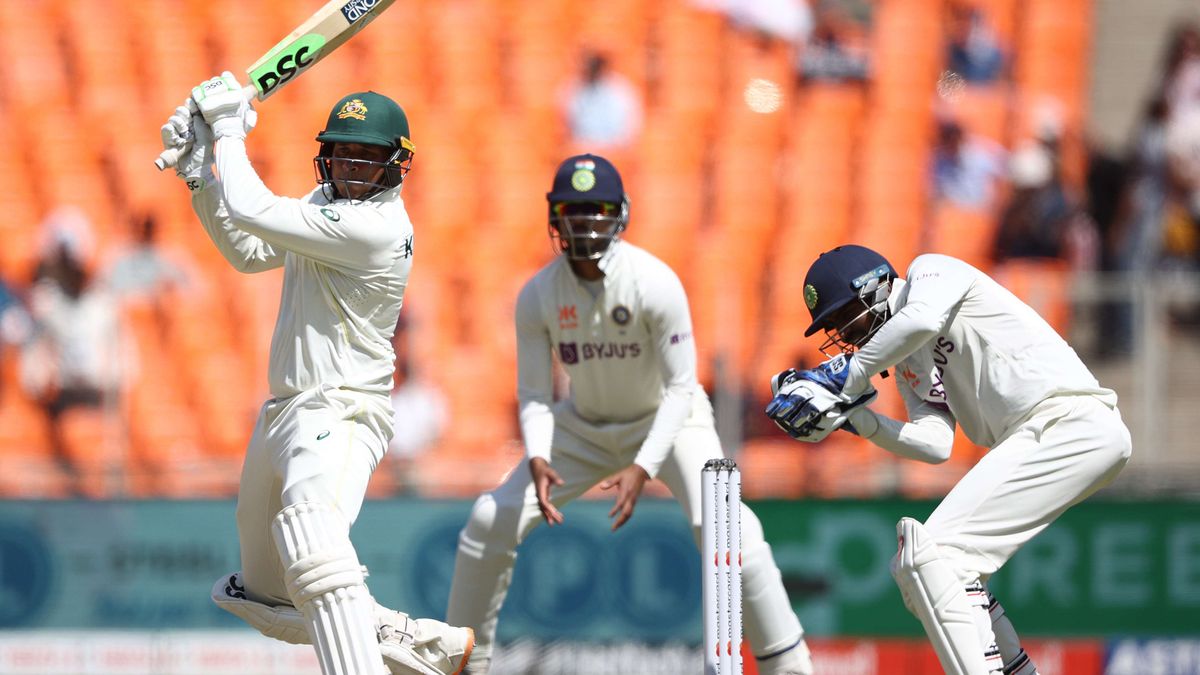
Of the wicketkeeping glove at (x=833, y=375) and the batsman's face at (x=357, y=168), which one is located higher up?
the batsman's face at (x=357, y=168)

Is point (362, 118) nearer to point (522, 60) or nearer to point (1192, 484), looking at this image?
point (1192, 484)

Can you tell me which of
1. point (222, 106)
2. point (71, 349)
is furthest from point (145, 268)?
point (222, 106)

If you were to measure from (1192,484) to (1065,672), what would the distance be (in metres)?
1.17

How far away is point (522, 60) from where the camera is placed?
10.4m

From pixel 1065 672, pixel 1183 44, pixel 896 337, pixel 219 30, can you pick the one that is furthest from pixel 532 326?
pixel 1183 44

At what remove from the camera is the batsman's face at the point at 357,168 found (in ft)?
15.6

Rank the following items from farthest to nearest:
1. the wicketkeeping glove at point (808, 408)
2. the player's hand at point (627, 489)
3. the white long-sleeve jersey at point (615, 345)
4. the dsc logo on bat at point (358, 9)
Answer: the white long-sleeve jersey at point (615, 345) < the player's hand at point (627, 489) < the dsc logo on bat at point (358, 9) < the wicketkeeping glove at point (808, 408)

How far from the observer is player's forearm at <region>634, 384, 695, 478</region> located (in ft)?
18.2

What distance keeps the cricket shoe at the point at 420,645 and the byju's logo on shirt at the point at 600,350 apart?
4.39 ft

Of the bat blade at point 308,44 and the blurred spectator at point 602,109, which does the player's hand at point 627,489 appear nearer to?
the bat blade at point 308,44

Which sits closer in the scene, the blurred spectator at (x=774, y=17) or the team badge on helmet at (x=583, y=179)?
the team badge on helmet at (x=583, y=179)

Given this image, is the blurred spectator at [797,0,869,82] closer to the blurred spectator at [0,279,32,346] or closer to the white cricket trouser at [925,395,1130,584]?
the blurred spectator at [0,279,32,346]

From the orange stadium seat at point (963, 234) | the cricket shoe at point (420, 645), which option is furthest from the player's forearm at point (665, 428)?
the orange stadium seat at point (963, 234)

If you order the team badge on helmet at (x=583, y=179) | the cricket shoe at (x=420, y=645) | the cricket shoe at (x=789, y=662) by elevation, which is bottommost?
the cricket shoe at (x=789, y=662)
